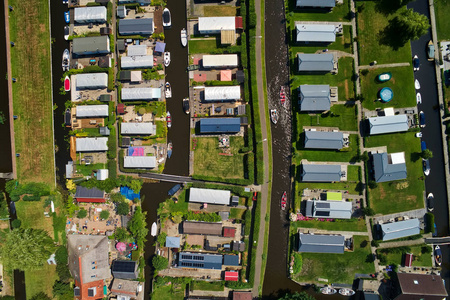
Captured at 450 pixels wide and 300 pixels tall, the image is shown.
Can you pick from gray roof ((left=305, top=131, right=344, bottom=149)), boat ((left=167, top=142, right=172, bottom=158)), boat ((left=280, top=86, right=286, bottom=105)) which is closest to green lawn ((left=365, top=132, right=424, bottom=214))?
gray roof ((left=305, top=131, right=344, bottom=149))

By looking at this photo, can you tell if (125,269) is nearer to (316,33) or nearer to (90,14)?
(90,14)

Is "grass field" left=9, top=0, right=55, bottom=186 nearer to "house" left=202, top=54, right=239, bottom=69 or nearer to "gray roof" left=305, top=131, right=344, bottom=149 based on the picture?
"house" left=202, top=54, right=239, bottom=69

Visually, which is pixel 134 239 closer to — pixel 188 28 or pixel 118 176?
pixel 118 176

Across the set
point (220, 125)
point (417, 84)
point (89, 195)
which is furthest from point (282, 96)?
point (89, 195)

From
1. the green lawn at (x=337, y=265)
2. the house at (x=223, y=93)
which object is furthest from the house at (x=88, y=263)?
the green lawn at (x=337, y=265)

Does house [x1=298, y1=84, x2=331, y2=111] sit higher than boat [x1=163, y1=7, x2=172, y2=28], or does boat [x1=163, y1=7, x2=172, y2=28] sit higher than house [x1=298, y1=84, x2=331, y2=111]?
boat [x1=163, y1=7, x2=172, y2=28]

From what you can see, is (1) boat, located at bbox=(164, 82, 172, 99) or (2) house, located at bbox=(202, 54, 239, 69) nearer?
(2) house, located at bbox=(202, 54, 239, 69)
